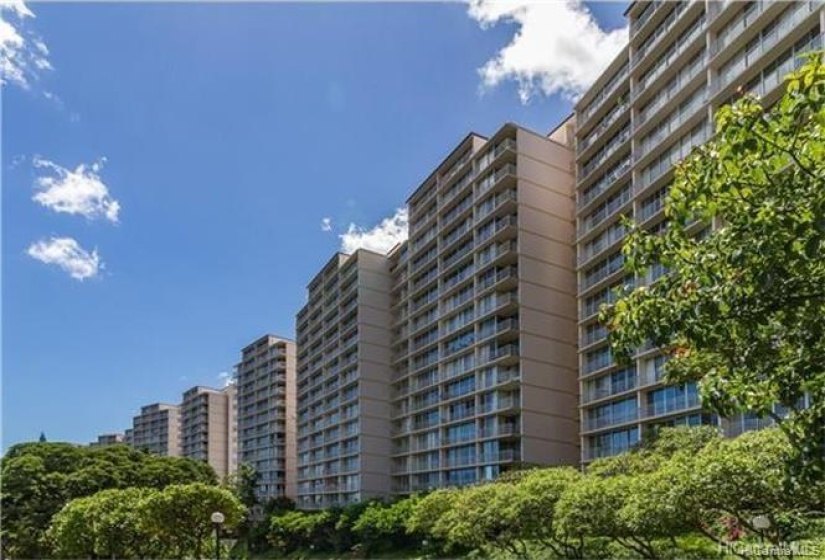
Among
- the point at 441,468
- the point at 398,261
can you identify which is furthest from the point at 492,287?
the point at 398,261

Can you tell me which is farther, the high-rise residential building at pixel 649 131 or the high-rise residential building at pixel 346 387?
the high-rise residential building at pixel 346 387

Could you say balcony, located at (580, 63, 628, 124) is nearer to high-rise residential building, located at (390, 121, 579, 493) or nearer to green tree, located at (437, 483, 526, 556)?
high-rise residential building, located at (390, 121, 579, 493)

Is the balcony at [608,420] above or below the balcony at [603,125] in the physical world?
below

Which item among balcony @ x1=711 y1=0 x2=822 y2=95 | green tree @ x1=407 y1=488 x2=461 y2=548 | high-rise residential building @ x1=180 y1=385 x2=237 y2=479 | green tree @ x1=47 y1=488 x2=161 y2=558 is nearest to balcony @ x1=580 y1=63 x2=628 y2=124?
balcony @ x1=711 y1=0 x2=822 y2=95

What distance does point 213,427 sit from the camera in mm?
117062

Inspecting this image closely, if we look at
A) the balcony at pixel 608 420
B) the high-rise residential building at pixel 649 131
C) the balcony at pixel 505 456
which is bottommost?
the balcony at pixel 505 456

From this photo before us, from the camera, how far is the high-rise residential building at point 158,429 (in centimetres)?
12812

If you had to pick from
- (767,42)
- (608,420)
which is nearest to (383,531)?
(608,420)

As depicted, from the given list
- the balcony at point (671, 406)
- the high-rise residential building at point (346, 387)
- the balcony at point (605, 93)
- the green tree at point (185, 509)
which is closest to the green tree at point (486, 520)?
the green tree at point (185, 509)

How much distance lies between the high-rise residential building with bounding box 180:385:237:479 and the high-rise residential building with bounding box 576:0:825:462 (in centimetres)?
8554

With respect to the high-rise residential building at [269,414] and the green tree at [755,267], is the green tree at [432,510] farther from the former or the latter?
the high-rise residential building at [269,414]

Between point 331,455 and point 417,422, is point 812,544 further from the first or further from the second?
point 331,455

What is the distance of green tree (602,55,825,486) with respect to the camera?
4309 mm

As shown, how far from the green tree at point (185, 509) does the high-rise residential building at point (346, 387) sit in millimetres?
37629
